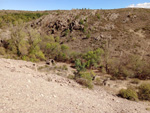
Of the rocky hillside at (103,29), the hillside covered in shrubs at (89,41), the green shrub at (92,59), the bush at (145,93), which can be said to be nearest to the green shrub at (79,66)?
the hillside covered in shrubs at (89,41)

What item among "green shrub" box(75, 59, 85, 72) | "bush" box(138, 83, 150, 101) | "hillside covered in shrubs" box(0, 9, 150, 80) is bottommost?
"bush" box(138, 83, 150, 101)

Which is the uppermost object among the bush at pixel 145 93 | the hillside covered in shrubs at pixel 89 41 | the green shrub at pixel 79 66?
the hillside covered in shrubs at pixel 89 41

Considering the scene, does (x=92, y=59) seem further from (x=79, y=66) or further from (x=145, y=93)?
(x=145, y=93)

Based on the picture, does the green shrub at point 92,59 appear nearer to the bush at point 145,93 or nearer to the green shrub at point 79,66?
the green shrub at point 79,66

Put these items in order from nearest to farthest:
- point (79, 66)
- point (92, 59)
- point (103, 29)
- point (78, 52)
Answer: point (79, 66), point (92, 59), point (78, 52), point (103, 29)

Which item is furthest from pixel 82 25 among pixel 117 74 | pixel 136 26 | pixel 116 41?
pixel 117 74

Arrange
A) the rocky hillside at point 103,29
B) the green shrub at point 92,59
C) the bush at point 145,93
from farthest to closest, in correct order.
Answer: the rocky hillside at point 103,29, the green shrub at point 92,59, the bush at point 145,93

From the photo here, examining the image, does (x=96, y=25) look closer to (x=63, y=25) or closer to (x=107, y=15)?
(x=107, y=15)

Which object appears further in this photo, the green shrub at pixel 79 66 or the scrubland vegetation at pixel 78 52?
the scrubland vegetation at pixel 78 52

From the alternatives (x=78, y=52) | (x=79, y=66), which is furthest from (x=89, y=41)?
(x=79, y=66)

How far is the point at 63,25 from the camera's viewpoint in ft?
143

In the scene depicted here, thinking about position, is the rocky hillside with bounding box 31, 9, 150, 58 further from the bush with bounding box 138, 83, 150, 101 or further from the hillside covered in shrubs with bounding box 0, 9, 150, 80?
the bush with bounding box 138, 83, 150, 101

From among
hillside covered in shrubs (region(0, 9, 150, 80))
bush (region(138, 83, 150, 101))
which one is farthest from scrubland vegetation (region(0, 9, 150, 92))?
bush (region(138, 83, 150, 101))

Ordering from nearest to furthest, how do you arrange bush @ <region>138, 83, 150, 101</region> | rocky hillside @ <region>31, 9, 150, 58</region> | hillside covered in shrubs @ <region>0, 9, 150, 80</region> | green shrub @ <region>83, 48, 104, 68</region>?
bush @ <region>138, 83, 150, 101</region>, hillside covered in shrubs @ <region>0, 9, 150, 80</region>, green shrub @ <region>83, 48, 104, 68</region>, rocky hillside @ <region>31, 9, 150, 58</region>
